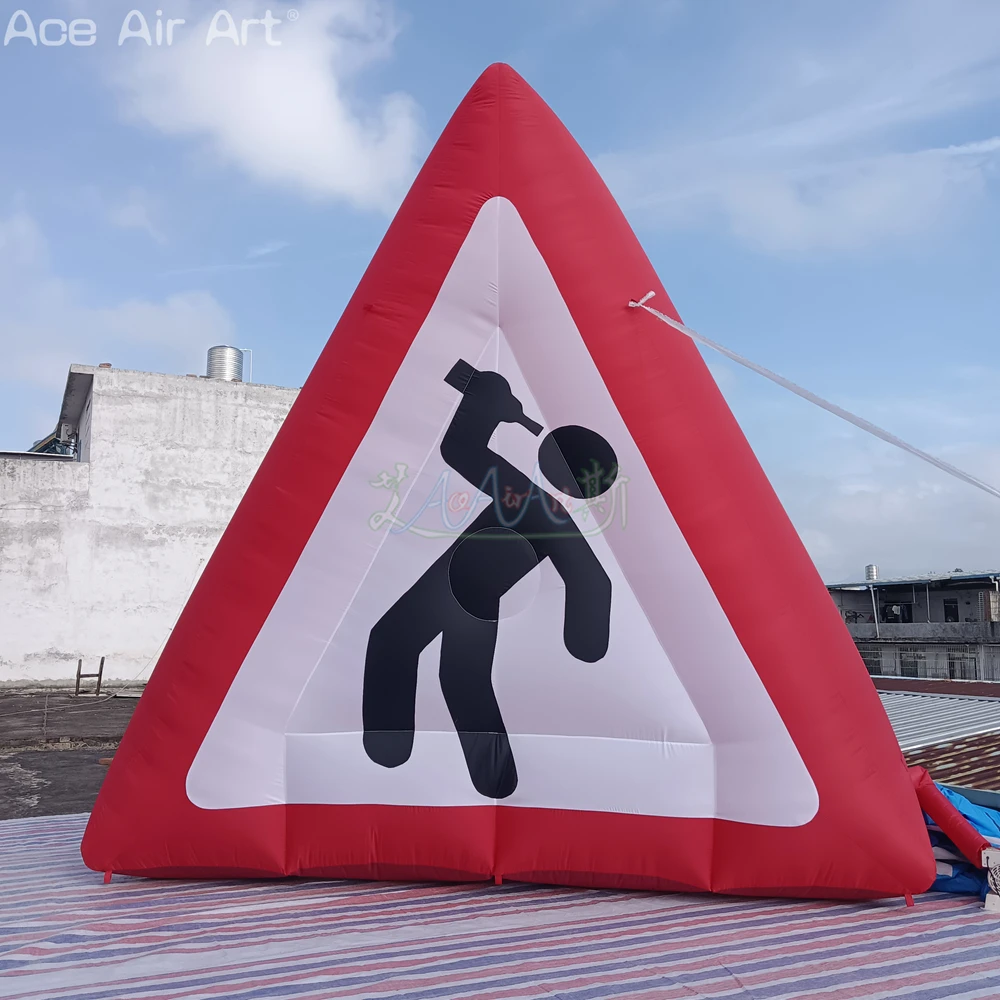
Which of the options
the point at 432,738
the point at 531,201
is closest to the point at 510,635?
the point at 432,738

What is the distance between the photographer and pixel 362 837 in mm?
3322

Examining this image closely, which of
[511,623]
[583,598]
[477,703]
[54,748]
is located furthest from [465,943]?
[54,748]

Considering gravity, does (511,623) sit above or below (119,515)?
below

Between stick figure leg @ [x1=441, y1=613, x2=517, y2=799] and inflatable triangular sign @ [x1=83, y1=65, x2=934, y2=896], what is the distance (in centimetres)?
1

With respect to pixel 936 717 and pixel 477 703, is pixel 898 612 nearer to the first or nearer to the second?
pixel 936 717

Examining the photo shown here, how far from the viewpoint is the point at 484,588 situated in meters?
3.48

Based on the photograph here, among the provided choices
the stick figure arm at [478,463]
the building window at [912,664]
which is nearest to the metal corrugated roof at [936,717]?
the stick figure arm at [478,463]

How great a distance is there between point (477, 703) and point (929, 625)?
81.9ft

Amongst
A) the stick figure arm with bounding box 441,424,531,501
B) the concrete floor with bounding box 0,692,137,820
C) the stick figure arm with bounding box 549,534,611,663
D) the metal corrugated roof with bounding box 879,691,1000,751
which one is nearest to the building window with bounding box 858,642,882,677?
the metal corrugated roof with bounding box 879,691,1000,751

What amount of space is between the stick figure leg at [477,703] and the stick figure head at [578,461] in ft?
2.09

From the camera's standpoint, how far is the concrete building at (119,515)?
1764 centimetres

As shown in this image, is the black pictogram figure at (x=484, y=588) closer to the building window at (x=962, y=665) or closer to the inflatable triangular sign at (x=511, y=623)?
the inflatable triangular sign at (x=511, y=623)

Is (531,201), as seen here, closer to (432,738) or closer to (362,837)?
Answer: (432,738)

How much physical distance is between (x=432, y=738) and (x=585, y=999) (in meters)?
1.26
